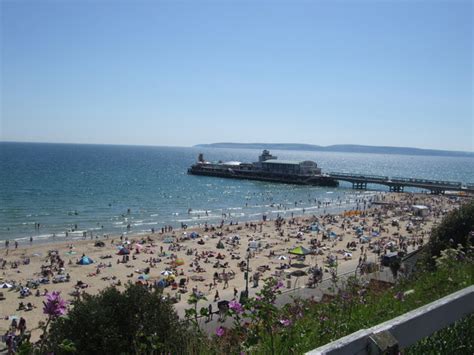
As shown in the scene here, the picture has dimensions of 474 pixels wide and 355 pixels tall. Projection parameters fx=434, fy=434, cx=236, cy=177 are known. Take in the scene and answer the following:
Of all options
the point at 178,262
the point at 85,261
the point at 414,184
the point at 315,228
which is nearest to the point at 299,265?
the point at 178,262

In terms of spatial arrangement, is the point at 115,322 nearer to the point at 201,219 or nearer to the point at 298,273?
the point at 298,273

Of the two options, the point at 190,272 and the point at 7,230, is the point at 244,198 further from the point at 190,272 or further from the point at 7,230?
the point at 190,272

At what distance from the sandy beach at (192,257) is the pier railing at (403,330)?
13651 mm

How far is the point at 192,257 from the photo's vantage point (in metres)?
30.1

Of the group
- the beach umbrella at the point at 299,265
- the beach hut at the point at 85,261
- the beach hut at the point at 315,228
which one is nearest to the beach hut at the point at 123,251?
the beach hut at the point at 85,261

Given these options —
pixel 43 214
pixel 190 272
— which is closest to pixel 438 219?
pixel 190 272

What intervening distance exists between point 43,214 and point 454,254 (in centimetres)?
4523

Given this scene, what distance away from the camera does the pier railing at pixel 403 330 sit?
2.07m

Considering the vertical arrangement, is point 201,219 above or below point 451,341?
below

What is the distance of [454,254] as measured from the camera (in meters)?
6.18

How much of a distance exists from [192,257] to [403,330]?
92.7 feet

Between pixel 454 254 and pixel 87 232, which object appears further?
pixel 87 232

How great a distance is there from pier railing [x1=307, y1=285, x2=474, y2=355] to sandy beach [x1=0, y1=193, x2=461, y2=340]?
1365 centimetres

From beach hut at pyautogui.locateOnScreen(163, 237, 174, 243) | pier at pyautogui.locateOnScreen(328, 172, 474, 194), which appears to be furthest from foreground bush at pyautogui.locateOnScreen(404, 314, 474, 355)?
pier at pyautogui.locateOnScreen(328, 172, 474, 194)
